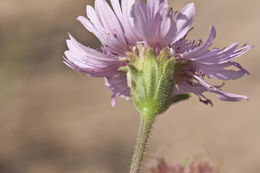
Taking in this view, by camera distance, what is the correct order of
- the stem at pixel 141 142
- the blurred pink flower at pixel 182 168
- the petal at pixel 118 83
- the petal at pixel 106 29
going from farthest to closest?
the blurred pink flower at pixel 182 168 < the petal at pixel 118 83 < the petal at pixel 106 29 < the stem at pixel 141 142

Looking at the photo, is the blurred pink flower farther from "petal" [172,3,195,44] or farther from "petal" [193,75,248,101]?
"petal" [172,3,195,44]

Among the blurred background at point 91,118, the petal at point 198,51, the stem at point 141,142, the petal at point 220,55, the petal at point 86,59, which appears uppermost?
the petal at point 86,59

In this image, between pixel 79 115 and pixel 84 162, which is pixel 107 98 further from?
pixel 84 162

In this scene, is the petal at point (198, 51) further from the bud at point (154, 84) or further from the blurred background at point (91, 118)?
the blurred background at point (91, 118)

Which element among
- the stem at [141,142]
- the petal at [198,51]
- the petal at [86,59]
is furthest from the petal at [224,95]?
the petal at [86,59]

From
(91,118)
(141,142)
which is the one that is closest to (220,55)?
(141,142)

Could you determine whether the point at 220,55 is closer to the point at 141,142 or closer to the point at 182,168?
the point at 141,142

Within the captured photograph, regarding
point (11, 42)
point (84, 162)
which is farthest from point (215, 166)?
point (11, 42)
